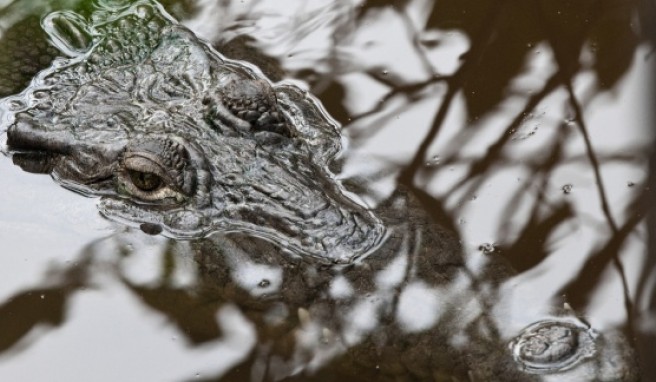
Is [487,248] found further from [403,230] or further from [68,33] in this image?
[68,33]

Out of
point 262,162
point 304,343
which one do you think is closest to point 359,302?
point 304,343

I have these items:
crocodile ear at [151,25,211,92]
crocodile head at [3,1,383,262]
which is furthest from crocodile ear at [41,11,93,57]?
crocodile ear at [151,25,211,92]

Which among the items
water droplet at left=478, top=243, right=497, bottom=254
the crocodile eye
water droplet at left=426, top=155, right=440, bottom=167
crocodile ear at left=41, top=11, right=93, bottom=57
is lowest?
water droplet at left=478, top=243, right=497, bottom=254

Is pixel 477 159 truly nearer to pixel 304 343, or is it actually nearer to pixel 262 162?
pixel 262 162

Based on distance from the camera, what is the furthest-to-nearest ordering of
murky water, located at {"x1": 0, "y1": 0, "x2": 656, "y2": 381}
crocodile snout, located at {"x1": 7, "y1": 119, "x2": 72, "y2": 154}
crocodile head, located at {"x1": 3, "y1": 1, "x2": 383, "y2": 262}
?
1. crocodile snout, located at {"x1": 7, "y1": 119, "x2": 72, "y2": 154}
2. crocodile head, located at {"x1": 3, "y1": 1, "x2": 383, "y2": 262}
3. murky water, located at {"x1": 0, "y1": 0, "x2": 656, "y2": 381}

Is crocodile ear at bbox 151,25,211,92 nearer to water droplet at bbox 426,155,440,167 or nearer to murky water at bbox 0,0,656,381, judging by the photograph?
murky water at bbox 0,0,656,381

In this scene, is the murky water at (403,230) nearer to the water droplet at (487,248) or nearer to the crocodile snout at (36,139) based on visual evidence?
the water droplet at (487,248)

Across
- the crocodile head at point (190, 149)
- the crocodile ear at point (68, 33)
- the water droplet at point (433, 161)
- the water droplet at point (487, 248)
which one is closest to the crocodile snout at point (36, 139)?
the crocodile head at point (190, 149)
